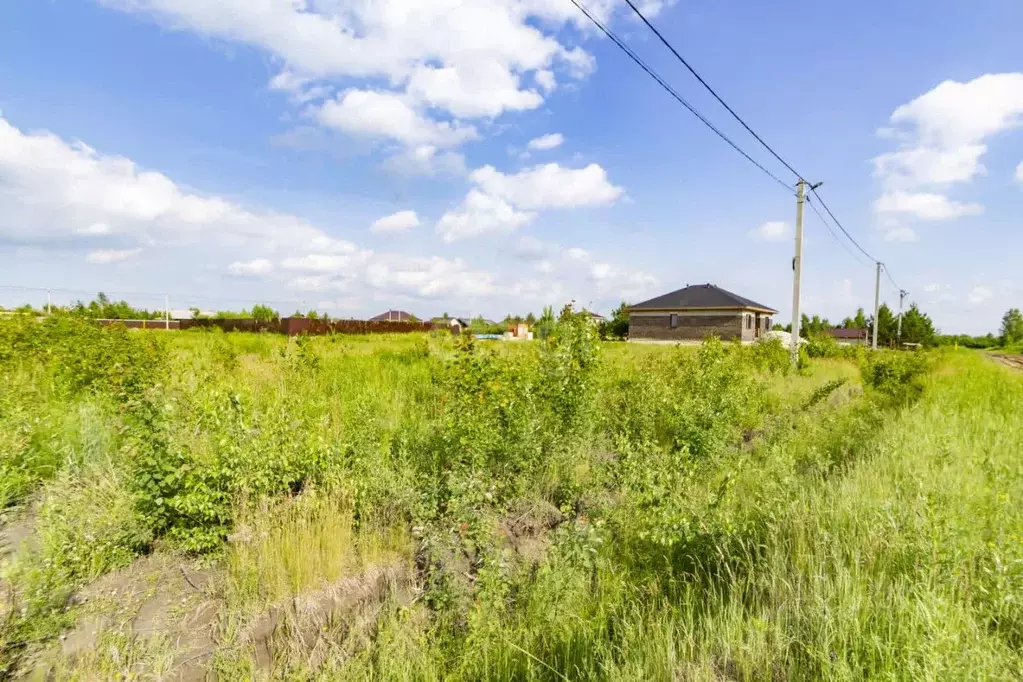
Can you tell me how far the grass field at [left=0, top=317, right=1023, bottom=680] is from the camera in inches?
96.6

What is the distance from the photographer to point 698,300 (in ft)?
120

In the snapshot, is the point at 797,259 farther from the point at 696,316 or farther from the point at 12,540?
the point at 696,316

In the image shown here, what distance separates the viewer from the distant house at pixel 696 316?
3459 centimetres

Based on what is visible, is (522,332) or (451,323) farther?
(522,332)

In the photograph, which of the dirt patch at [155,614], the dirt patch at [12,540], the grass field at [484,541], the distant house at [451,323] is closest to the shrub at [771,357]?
the grass field at [484,541]

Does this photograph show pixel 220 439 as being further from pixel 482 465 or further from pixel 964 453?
pixel 964 453

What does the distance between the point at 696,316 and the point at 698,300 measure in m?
1.51

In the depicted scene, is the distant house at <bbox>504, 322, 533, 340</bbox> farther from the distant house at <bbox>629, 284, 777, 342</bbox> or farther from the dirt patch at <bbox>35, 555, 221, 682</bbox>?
the distant house at <bbox>629, 284, 777, 342</bbox>

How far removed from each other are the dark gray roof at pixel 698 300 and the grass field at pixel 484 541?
1174 inches

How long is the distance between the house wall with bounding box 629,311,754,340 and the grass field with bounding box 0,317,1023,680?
95.6 feet

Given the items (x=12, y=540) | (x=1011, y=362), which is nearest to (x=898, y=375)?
(x=12, y=540)

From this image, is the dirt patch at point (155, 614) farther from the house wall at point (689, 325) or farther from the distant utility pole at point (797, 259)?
the house wall at point (689, 325)

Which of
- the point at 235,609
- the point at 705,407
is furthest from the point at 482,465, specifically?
the point at 705,407

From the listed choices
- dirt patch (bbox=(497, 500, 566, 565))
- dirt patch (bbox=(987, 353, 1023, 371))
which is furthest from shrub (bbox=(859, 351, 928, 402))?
dirt patch (bbox=(987, 353, 1023, 371))
